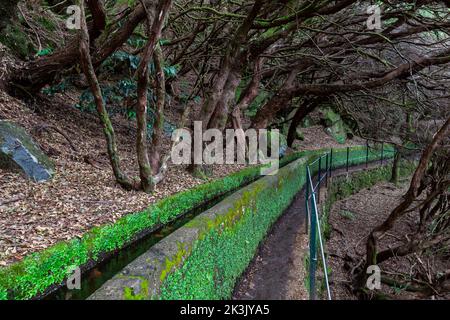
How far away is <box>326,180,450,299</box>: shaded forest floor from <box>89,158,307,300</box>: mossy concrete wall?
2473mm

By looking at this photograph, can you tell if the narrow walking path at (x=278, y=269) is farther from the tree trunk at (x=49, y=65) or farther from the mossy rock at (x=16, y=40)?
the mossy rock at (x=16, y=40)

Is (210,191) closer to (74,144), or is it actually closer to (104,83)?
(74,144)

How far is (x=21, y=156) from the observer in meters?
6.57

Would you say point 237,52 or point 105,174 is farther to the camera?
point 237,52

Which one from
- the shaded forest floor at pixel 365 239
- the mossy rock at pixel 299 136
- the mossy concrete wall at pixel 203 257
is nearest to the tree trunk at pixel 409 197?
the shaded forest floor at pixel 365 239

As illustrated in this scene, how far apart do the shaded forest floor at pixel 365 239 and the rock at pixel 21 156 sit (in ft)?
21.0

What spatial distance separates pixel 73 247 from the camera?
468cm

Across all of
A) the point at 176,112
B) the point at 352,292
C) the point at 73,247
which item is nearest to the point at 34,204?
the point at 73,247

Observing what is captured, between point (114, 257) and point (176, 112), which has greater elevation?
point (176, 112)

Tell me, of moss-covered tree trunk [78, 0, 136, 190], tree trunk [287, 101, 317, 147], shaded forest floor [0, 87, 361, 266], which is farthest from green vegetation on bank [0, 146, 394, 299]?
tree trunk [287, 101, 317, 147]

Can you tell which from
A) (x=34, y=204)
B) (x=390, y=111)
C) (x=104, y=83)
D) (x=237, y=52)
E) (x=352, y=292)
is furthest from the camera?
(x=390, y=111)

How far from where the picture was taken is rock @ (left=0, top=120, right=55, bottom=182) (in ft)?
21.2

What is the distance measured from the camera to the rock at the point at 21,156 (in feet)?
21.2

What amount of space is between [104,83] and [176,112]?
18.2 ft
